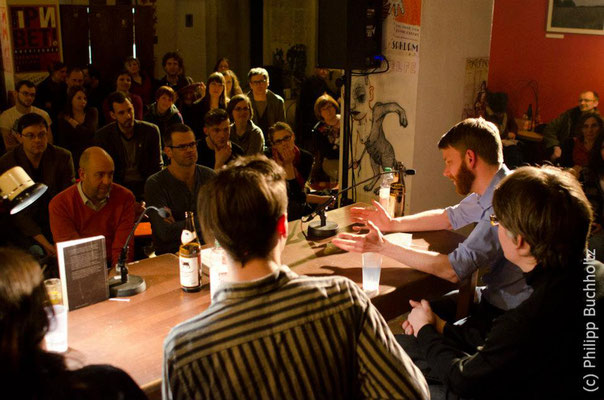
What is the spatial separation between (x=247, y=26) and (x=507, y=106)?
5.24m

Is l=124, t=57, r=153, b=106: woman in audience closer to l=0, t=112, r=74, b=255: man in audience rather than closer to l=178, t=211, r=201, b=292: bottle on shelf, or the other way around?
l=0, t=112, r=74, b=255: man in audience

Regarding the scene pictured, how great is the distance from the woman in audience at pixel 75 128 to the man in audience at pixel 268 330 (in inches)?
179

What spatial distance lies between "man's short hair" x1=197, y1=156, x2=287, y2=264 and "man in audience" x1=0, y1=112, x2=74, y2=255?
287cm

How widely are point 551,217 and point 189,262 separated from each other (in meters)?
1.29

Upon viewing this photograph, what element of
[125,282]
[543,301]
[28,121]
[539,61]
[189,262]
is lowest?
[125,282]

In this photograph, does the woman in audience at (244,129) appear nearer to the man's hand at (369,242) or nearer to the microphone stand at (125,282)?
the man's hand at (369,242)

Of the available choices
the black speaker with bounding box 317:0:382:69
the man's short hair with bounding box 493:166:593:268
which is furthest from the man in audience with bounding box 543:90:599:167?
the man's short hair with bounding box 493:166:593:268

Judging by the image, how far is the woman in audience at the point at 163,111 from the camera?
18.9 ft

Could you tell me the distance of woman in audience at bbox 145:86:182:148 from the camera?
5754mm

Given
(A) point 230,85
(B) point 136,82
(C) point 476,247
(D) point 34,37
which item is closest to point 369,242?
(C) point 476,247

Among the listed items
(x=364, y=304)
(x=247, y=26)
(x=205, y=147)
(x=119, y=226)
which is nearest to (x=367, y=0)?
(x=205, y=147)

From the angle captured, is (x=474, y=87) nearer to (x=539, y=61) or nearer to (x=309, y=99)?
(x=539, y=61)

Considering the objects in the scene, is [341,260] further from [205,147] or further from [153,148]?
[153,148]

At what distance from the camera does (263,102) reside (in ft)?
20.6
